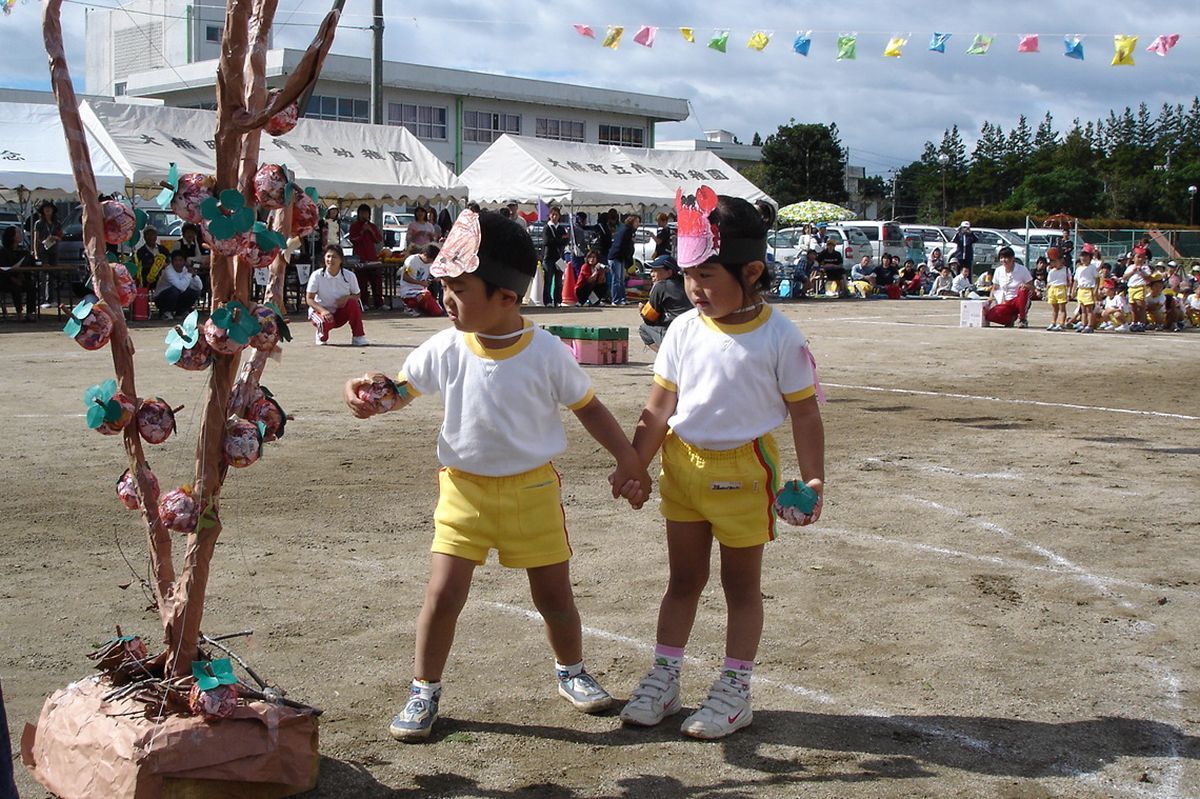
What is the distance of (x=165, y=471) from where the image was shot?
764 centimetres

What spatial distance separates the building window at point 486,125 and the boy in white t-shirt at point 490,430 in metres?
60.1

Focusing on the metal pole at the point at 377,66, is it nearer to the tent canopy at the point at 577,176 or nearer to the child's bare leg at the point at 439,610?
the tent canopy at the point at 577,176

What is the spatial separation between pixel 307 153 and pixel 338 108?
3763 cm

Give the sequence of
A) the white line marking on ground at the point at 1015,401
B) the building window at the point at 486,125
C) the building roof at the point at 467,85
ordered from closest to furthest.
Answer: the white line marking on ground at the point at 1015,401 < the building roof at the point at 467,85 < the building window at the point at 486,125

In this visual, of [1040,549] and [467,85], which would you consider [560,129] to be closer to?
[467,85]

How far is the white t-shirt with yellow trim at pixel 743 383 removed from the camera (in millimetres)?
3879

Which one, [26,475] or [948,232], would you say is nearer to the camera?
[26,475]

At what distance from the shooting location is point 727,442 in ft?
12.7

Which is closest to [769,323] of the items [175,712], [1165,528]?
[175,712]

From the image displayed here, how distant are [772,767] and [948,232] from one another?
40.5 meters

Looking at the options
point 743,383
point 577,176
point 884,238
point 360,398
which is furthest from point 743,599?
point 884,238

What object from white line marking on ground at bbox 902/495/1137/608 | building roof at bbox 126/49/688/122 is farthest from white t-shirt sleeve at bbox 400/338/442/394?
building roof at bbox 126/49/688/122

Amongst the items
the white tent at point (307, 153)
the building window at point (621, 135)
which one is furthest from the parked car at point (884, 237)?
the building window at point (621, 135)

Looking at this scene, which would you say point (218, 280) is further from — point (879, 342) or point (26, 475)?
point (879, 342)
